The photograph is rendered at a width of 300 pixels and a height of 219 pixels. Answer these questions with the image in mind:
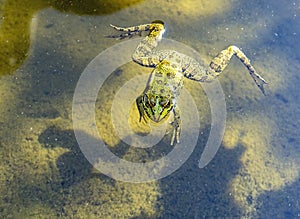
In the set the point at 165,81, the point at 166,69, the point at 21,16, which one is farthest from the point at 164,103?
the point at 21,16

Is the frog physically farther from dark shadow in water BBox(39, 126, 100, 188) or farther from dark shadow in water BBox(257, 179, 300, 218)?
dark shadow in water BBox(257, 179, 300, 218)

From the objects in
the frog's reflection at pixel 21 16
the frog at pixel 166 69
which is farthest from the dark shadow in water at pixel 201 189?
the frog's reflection at pixel 21 16

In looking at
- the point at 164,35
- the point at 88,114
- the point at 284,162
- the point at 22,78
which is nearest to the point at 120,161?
the point at 88,114

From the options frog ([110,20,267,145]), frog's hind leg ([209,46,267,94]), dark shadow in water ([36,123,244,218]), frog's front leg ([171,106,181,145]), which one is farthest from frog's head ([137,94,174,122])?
frog's hind leg ([209,46,267,94])

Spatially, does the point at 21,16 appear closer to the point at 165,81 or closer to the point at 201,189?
the point at 165,81

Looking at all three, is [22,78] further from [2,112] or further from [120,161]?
[120,161]
